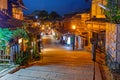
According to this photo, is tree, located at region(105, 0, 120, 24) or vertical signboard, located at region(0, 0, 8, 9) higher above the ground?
vertical signboard, located at region(0, 0, 8, 9)

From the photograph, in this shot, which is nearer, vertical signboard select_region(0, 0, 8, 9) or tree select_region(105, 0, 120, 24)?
tree select_region(105, 0, 120, 24)

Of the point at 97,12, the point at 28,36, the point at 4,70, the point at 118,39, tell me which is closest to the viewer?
the point at 4,70

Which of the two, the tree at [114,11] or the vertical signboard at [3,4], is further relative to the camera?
the vertical signboard at [3,4]

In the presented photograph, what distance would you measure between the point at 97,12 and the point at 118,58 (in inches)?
658

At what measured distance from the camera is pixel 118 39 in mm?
17172

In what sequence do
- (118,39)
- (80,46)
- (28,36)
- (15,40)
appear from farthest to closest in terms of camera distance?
(80,46), (28,36), (15,40), (118,39)

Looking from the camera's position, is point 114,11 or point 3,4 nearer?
point 114,11

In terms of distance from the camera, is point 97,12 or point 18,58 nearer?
point 18,58

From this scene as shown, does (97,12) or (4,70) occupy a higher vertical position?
(97,12)

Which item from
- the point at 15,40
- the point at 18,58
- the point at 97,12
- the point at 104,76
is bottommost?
the point at 104,76

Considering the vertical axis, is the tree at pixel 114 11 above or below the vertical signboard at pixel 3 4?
below

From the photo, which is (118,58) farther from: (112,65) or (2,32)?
(2,32)

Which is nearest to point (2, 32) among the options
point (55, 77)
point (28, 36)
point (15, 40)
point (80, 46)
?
point (15, 40)

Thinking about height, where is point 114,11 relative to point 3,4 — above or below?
below
